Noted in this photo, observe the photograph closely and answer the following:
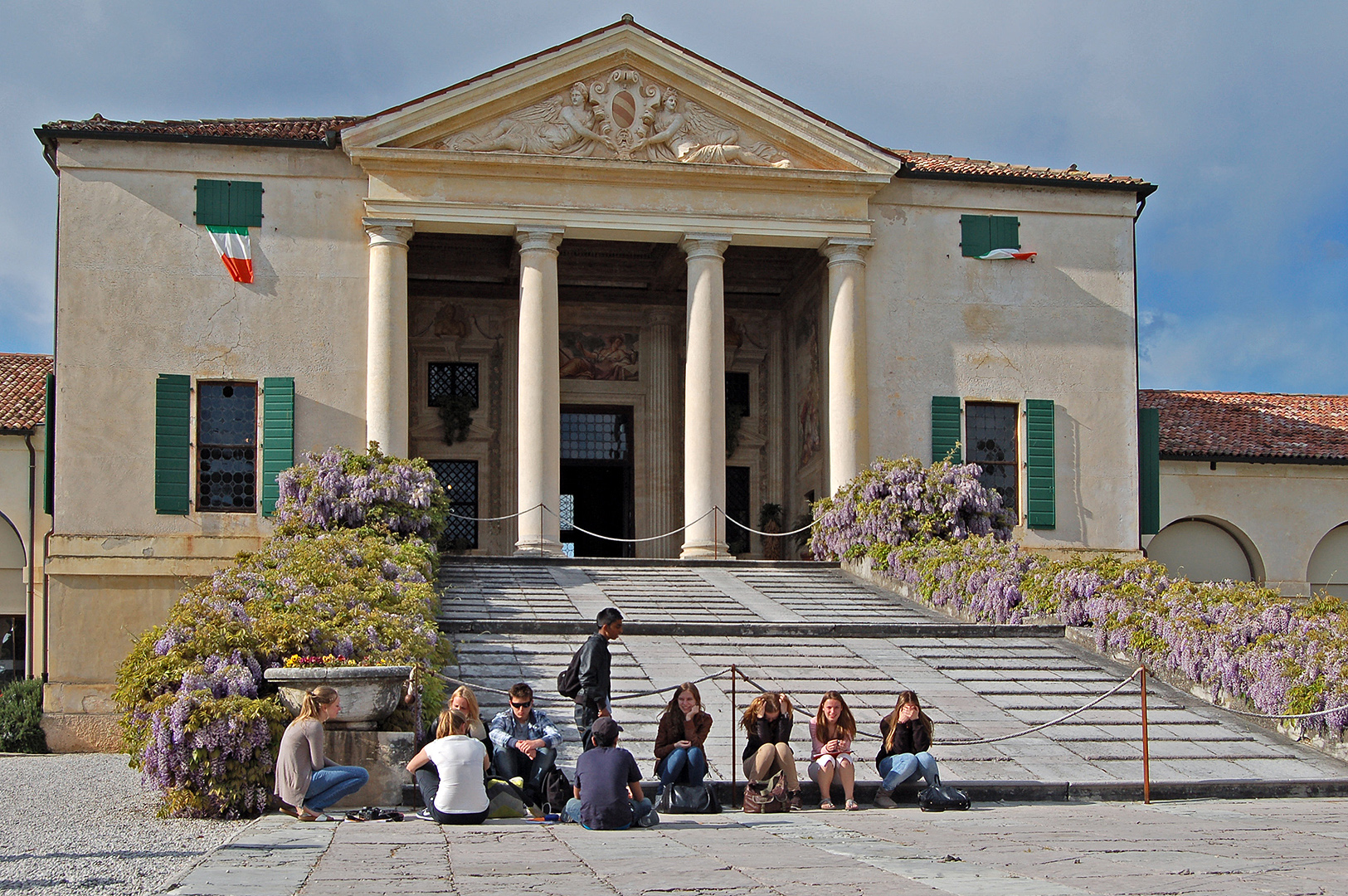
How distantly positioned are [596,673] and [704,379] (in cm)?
1322

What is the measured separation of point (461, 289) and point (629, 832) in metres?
20.9

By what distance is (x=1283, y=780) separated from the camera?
1294cm

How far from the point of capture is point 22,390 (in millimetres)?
31016

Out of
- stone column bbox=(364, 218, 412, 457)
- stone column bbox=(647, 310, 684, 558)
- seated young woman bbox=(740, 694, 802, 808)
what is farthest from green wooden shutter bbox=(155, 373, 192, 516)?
seated young woman bbox=(740, 694, 802, 808)

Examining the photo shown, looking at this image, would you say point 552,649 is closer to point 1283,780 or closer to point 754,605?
point 754,605

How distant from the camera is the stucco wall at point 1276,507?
32562 mm

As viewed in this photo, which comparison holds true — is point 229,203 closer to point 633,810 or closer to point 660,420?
point 660,420

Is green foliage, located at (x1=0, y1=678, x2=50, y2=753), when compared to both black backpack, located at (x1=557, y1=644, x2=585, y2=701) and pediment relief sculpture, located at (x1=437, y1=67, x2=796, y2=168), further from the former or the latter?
black backpack, located at (x1=557, y1=644, x2=585, y2=701)

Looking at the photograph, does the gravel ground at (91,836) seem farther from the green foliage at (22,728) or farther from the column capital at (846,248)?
the column capital at (846,248)

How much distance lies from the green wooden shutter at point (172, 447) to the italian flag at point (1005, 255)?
1384 cm

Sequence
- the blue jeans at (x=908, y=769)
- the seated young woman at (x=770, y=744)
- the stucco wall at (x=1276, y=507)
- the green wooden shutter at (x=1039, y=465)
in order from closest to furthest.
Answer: the seated young woman at (x=770, y=744)
the blue jeans at (x=908, y=769)
the green wooden shutter at (x=1039, y=465)
the stucco wall at (x=1276, y=507)

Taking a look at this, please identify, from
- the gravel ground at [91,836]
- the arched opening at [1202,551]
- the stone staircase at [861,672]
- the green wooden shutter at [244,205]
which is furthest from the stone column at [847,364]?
the gravel ground at [91,836]

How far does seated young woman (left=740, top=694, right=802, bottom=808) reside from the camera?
11.5 metres

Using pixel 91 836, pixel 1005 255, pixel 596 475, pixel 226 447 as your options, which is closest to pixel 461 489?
pixel 596 475
